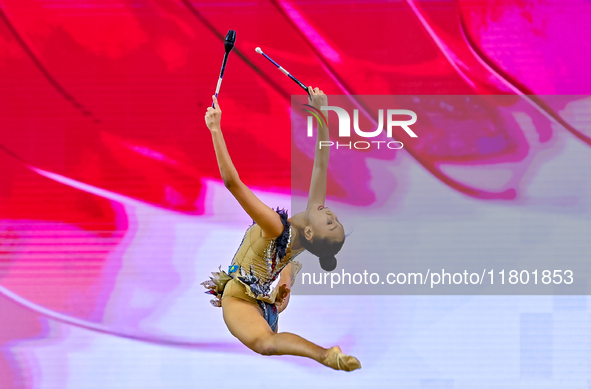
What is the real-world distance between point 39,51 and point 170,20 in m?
0.69

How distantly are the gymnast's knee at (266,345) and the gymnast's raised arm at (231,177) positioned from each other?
40cm

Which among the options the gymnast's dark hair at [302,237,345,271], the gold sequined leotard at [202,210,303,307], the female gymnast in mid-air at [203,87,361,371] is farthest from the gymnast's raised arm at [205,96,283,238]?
the gymnast's dark hair at [302,237,345,271]

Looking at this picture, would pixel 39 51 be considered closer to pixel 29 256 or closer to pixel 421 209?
pixel 29 256

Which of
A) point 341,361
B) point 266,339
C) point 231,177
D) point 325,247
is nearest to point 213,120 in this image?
point 231,177

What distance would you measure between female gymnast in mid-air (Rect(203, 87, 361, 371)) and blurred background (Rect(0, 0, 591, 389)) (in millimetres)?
528

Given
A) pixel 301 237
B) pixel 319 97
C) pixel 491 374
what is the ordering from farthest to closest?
1. pixel 491 374
2. pixel 319 97
3. pixel 301 237

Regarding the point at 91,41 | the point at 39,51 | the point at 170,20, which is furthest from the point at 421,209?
the point at 39,51

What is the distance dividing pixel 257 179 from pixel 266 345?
3.44ft

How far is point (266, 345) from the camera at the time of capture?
6.45 ft

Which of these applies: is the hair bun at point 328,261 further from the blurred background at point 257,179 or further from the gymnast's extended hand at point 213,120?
the gymnast's extended hand at point 213,120

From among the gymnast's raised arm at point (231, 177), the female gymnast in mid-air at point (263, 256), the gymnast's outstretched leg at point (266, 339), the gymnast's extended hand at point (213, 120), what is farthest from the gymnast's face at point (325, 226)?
the gymnast's extended hand at point (213, 120)

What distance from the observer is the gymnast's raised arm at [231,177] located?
6.41 ft

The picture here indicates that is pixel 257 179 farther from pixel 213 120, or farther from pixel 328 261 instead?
pixel 213 120

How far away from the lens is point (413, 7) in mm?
2793
